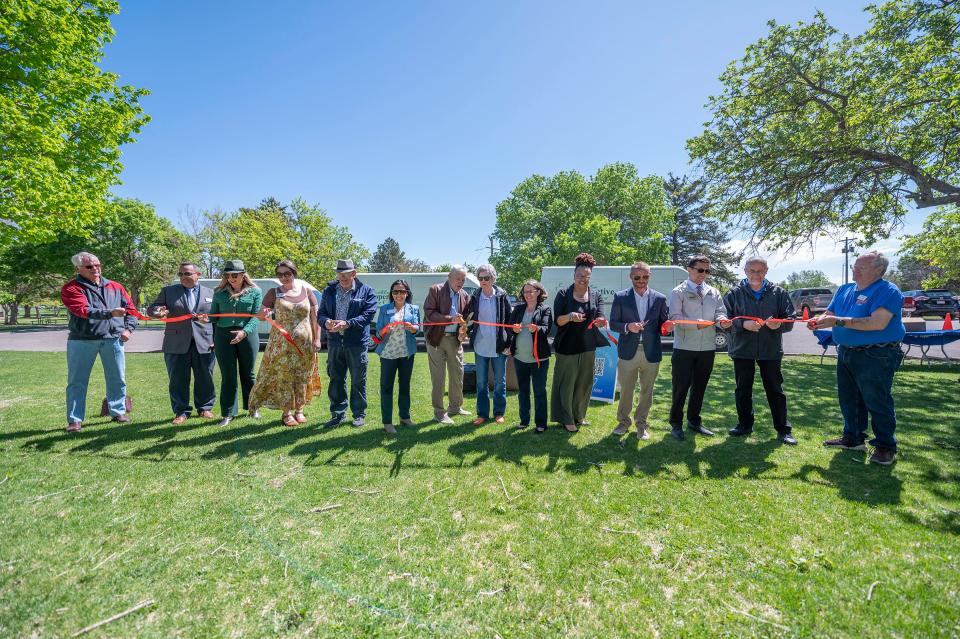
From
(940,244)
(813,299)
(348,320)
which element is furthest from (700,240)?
(348,320)

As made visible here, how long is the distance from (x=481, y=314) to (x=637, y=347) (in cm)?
214

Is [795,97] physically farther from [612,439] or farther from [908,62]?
[612,439]

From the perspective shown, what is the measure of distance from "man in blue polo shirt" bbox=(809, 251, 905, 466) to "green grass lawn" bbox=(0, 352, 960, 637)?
0.44m

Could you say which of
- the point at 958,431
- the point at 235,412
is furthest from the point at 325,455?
the point at 958,431

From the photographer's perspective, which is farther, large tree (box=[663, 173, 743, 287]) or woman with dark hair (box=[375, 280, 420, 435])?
large tree (box=[663, 173, 743, 287])

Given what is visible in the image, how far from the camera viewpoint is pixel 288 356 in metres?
5.16

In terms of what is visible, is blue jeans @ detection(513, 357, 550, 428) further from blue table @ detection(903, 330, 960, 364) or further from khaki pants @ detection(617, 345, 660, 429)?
blue table @ detection(903, 330, 960, 364)

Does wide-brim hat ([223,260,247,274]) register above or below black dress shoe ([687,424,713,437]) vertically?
above

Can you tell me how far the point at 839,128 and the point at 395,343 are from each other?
11.8 meters

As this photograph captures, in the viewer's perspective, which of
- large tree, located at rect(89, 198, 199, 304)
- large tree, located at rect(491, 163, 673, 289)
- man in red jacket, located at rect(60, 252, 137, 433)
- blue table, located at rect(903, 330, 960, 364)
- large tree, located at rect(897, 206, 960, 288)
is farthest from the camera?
large tree, located at rect(89, 198, 199, 304)

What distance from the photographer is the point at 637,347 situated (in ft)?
16.1

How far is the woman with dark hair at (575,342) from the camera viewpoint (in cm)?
489

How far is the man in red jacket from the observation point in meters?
4.95

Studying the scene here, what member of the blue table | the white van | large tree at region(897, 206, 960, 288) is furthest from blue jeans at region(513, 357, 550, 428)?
large tree at region(897, 206, 960, 288)
